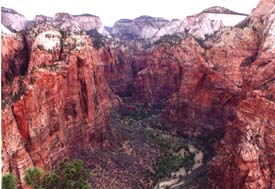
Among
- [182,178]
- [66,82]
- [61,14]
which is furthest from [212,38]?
[61,14]

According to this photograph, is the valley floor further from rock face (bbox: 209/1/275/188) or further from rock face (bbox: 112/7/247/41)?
rock face (bbox: 112/7/247/41)

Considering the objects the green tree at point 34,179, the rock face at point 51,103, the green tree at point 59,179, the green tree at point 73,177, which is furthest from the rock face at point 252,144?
the green tree at point 34,179

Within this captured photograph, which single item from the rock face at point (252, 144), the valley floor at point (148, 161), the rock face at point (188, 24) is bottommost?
the valley floor at point (148, 161)

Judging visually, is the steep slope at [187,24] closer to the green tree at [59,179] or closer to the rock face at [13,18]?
the rock face at [13,18]

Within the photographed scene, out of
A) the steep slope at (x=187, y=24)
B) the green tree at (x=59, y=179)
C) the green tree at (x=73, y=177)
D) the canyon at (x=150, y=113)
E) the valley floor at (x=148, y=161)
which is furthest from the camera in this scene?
the steep slope at (x=187, y=24)

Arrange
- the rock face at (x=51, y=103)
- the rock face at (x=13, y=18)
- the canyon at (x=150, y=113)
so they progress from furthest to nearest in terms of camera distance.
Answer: the rock face at (x=13, y=18), the canyon at (x=150, y=113), the rock face at (x=51, y=103)

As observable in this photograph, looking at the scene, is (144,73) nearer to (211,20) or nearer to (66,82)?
(211,20)

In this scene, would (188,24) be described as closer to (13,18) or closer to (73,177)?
(13,18)
